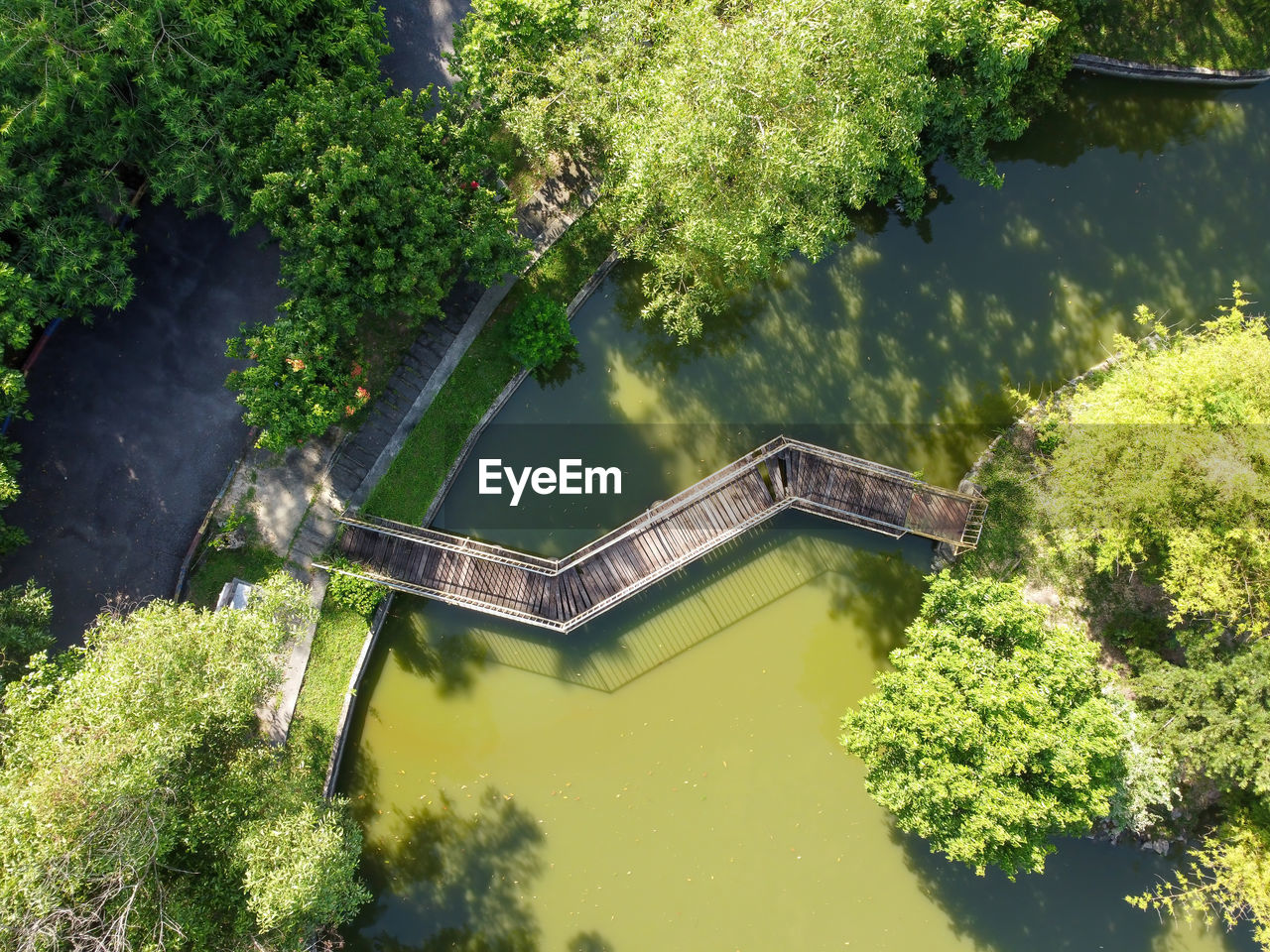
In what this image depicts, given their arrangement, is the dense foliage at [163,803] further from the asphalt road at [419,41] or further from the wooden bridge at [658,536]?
the asphalt road at [419,41]

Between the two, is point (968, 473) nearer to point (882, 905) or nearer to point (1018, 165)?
point (1018, 165)

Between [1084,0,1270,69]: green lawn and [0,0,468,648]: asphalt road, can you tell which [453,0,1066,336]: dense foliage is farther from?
[0,0,468,648]: asphalt road

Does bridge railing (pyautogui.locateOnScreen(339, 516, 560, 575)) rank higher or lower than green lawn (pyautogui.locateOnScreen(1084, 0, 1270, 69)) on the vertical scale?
lower

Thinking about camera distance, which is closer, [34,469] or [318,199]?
[318,199]

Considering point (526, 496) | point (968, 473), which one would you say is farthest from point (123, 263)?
point (968, 473)

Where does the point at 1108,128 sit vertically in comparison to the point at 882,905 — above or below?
above

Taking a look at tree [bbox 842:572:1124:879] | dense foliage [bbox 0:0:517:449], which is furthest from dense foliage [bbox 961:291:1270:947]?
dense foliage [bbox 0:0:517:449]

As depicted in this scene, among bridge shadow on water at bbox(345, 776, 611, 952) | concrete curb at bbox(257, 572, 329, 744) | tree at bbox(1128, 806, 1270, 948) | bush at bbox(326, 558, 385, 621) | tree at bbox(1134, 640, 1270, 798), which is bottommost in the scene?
tree at bbox(1128, 806, 1270, 948)

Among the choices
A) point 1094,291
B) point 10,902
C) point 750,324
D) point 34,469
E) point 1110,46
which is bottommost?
point 10,902

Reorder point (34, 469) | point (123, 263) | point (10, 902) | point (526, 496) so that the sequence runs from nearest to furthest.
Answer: point (10, 902)
point (123, 263)
point (34, 469)
point (526, 496)
